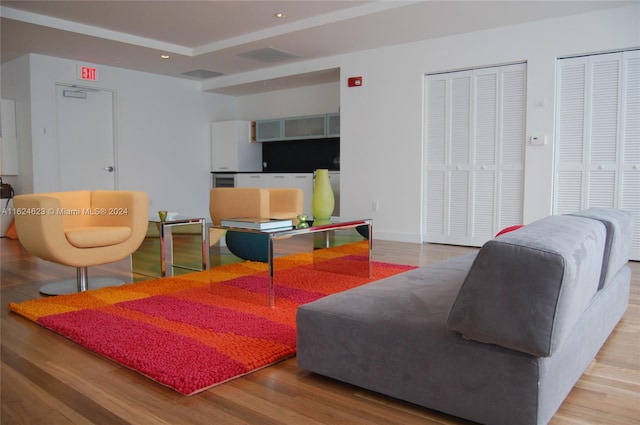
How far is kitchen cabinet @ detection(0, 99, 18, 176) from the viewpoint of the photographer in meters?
6.98

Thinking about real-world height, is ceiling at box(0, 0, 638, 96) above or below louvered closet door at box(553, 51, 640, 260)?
above

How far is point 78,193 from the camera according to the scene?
4.00 m

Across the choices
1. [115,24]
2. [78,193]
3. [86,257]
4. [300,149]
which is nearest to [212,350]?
[86,257]

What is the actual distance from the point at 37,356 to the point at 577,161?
4930 mm

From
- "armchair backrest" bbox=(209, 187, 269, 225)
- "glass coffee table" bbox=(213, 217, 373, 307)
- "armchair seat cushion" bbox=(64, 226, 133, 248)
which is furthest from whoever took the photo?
"armchair backrest" bbox=(209, 187, 269, 225)

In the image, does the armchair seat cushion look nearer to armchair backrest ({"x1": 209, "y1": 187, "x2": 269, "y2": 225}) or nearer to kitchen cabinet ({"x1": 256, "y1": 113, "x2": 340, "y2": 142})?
armchair backrest ({"x1": 209, "y1": 187, "x2": 269, "y2": 225})

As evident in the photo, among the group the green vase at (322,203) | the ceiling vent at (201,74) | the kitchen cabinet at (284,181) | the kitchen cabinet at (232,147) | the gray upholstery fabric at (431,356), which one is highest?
the ceiling vent at (201,74)

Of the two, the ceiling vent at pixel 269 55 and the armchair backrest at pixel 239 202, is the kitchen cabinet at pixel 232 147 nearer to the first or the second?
the ceiling vent at pixel 269 55

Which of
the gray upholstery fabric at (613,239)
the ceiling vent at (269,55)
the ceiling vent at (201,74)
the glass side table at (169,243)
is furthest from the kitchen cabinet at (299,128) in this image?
the gray upholstery fabric at (613,239)

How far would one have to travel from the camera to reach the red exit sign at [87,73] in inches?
285

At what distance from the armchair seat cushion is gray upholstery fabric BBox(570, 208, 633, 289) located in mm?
2958

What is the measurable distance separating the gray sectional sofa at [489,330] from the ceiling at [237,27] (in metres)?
3.53

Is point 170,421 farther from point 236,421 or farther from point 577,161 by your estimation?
point 577,161

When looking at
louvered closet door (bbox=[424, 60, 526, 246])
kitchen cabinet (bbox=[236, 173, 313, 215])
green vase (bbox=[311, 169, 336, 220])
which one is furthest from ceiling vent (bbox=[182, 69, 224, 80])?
green vase (bbox=[311, 169, 336, 220])
